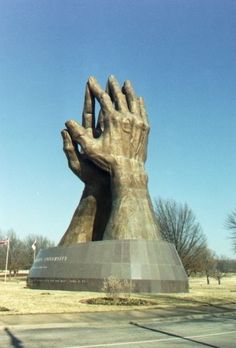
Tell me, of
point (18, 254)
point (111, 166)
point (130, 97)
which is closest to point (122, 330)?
point (111, 166)

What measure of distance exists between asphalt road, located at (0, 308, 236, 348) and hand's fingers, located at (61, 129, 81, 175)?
663 inches

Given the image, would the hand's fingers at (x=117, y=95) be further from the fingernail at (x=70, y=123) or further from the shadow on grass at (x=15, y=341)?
the shadow on grass at (x=15, y=341)

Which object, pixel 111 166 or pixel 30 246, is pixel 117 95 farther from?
pixel 30 246

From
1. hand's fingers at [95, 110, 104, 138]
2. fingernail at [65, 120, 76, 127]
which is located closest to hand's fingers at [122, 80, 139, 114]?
hand's fingers at [95, 110, 104, 138]

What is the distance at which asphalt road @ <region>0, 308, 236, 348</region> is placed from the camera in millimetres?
9289

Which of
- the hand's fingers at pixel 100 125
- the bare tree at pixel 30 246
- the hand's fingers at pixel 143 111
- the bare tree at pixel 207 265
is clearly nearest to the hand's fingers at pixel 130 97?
the hand's fingers at pixel 143 111

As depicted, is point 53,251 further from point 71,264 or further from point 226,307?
point 226,307

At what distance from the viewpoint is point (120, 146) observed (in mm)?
29938

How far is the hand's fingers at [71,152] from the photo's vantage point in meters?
31.5

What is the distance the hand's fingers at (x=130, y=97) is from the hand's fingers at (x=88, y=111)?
8.51 feet

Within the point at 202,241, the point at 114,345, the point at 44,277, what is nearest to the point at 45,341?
the point at 114,345

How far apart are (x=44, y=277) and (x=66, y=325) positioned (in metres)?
16.3

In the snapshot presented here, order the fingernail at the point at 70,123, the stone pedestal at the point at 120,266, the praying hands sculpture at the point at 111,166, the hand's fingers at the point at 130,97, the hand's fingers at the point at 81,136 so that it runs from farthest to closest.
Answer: the hand's fingers at the point at 130,97, the fingernail at the point at 70,123, the hand's fingers at the point at 81,136, the praying hands sculpture at the point at 111,166, the stone pedestal at the point at 120,266

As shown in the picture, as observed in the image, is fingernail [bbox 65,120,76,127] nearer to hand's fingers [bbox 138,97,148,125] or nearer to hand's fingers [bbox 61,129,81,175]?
hand's fingers [bbox 61,129,81,175]
